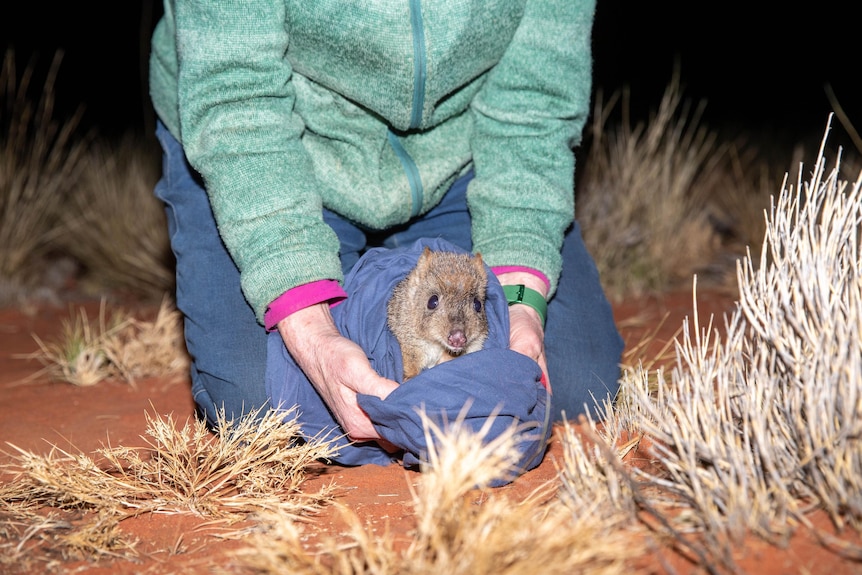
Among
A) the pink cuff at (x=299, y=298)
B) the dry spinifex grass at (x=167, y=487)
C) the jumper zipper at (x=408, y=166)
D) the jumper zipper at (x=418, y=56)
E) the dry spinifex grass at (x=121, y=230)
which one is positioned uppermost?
the jumper zipper at (x=418, y=56)

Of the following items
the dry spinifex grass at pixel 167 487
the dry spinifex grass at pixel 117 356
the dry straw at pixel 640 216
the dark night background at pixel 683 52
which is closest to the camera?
the dry spinifex grass at pixel 167 487

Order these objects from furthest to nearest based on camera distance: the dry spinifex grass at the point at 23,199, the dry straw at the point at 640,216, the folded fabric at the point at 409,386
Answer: the dry spinifex grass at the point at 23,199 < the dry straw at the point at 640,216 < the folded fabric at the point at 409,386

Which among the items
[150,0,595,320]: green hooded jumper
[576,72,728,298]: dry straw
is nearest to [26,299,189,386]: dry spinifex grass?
[150,0,595,320]: green hooded jumper

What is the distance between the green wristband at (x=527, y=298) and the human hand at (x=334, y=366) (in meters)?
Result: 0.87

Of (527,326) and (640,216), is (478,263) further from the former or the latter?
(640,216)

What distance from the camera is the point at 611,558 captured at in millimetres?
2199

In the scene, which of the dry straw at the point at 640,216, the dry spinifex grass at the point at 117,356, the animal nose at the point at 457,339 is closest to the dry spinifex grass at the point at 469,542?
the animal nose at the point at 457,339

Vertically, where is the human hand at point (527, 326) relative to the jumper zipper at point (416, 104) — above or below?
below

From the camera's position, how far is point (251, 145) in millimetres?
3621

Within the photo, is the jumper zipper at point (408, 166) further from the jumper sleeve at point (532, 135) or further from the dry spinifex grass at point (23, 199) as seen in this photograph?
the dry spinifex grass at point (23, 199)

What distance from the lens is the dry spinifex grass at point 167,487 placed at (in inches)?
108

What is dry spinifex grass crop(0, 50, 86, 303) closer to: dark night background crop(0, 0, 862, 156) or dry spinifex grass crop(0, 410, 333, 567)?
dry spinifex grass crop(0, 410, 333, 567)

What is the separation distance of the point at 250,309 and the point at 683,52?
59.9 feet

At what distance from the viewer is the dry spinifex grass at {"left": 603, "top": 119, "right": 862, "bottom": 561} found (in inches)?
90.4
